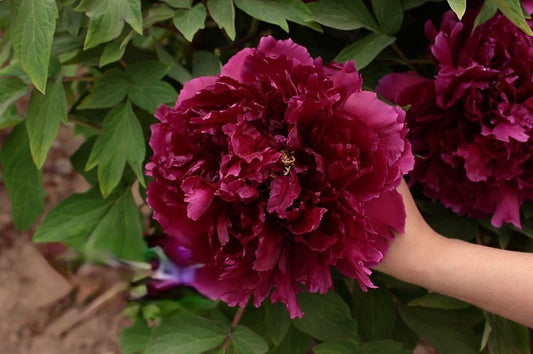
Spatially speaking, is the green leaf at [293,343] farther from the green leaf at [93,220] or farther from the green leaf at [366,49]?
the green leaf at [366,49]

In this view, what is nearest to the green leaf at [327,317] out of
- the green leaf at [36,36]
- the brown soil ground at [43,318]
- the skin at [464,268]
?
the skin at [464,268]

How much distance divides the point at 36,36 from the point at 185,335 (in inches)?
11.5

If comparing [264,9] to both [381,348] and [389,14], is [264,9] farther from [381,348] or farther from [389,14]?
[381,348]

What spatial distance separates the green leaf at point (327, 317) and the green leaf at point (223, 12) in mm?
267

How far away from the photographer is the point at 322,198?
45 centimetres

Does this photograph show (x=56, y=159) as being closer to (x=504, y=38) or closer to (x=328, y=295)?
(x=328, y=295)

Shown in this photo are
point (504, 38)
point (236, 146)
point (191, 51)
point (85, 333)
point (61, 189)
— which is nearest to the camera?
point (236, 146)

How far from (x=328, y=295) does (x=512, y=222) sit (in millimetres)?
185

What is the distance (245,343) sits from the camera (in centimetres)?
58

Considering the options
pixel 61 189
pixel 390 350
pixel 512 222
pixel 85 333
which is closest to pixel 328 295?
pixel 390 350

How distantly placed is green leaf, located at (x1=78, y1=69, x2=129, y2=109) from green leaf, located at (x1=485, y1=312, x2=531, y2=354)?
422 mm

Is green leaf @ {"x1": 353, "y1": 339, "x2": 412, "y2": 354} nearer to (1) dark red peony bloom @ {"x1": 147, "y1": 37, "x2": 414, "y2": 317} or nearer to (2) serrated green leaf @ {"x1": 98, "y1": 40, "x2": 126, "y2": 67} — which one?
(1) dark red peony bloom @ {"x1": 147, "y1": 37, "x2": 414, "y2": 317}

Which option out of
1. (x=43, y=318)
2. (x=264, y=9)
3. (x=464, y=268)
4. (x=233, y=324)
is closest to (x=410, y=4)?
(x=264, y=9)

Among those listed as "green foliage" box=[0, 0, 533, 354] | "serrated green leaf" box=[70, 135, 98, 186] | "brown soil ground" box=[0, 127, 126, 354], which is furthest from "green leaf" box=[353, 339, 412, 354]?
"brown soil ground" box=[0, 127, 126, 354]
